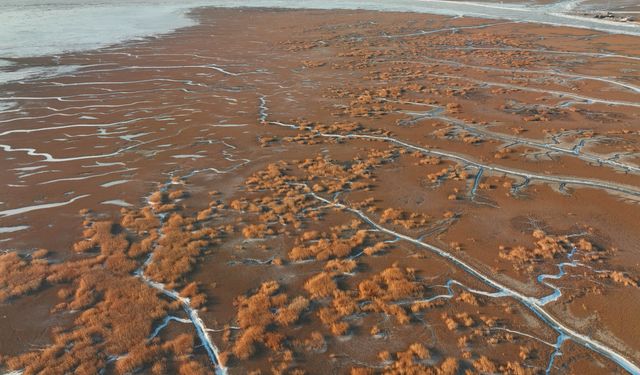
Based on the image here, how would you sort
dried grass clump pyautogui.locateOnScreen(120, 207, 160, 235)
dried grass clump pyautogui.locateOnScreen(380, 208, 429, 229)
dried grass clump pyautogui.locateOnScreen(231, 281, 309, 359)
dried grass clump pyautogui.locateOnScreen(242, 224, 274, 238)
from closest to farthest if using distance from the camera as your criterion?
1. dried grass clump pyautogui.locateOnScreen(231, 281, 309, 359)
2. dried grass clump pyautogui.locateOnScreen(242, 224, 274, 238)
3. dried grass clump pyautogui.locateOnScreen(120, 207, 160, 235)
4. dried grass clump pyautogui.locateOnScreen(380, 208, 429, 229)

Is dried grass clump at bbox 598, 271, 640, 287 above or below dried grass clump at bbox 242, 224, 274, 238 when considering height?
above

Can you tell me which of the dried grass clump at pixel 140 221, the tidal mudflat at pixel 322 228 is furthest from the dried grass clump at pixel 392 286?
the dried grass clump at pixel 140 221

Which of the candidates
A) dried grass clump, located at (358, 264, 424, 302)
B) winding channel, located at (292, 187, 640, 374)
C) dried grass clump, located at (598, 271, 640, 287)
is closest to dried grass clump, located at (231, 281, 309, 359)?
dried grass clump, located at (358, 264, 424, 302)

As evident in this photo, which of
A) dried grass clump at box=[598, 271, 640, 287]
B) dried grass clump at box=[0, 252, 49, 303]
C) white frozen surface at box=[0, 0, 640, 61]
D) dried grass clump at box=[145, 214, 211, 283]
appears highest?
white frozen surface at box=[0, 0, 640, 61]

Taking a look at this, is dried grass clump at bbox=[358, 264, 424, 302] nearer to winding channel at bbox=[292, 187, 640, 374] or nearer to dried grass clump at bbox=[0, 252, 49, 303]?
winding channel at bbox=[292, 187, 640, 374]

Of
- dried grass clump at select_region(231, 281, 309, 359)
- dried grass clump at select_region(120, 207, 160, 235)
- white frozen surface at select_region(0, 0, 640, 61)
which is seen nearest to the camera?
dried grass clump at select_region(231, 281, 309, 359)

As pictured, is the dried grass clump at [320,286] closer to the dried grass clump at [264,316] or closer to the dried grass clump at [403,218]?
the dried grass clump at [264,316]

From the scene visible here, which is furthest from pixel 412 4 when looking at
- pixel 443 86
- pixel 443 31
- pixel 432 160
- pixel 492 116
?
pixel 432 160

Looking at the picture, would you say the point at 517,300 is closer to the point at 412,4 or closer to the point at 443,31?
the point at 443,31

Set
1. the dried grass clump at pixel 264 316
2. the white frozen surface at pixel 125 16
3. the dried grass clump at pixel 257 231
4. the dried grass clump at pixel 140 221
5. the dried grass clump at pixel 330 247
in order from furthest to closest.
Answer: the white frozen surface at pixel 125 16, the dried grass clump at pixel 140 221, the dried grass clump at pixel 257 231, the dried grass clump at pixel 330 247, the dried grass clump at pixel 264 316
